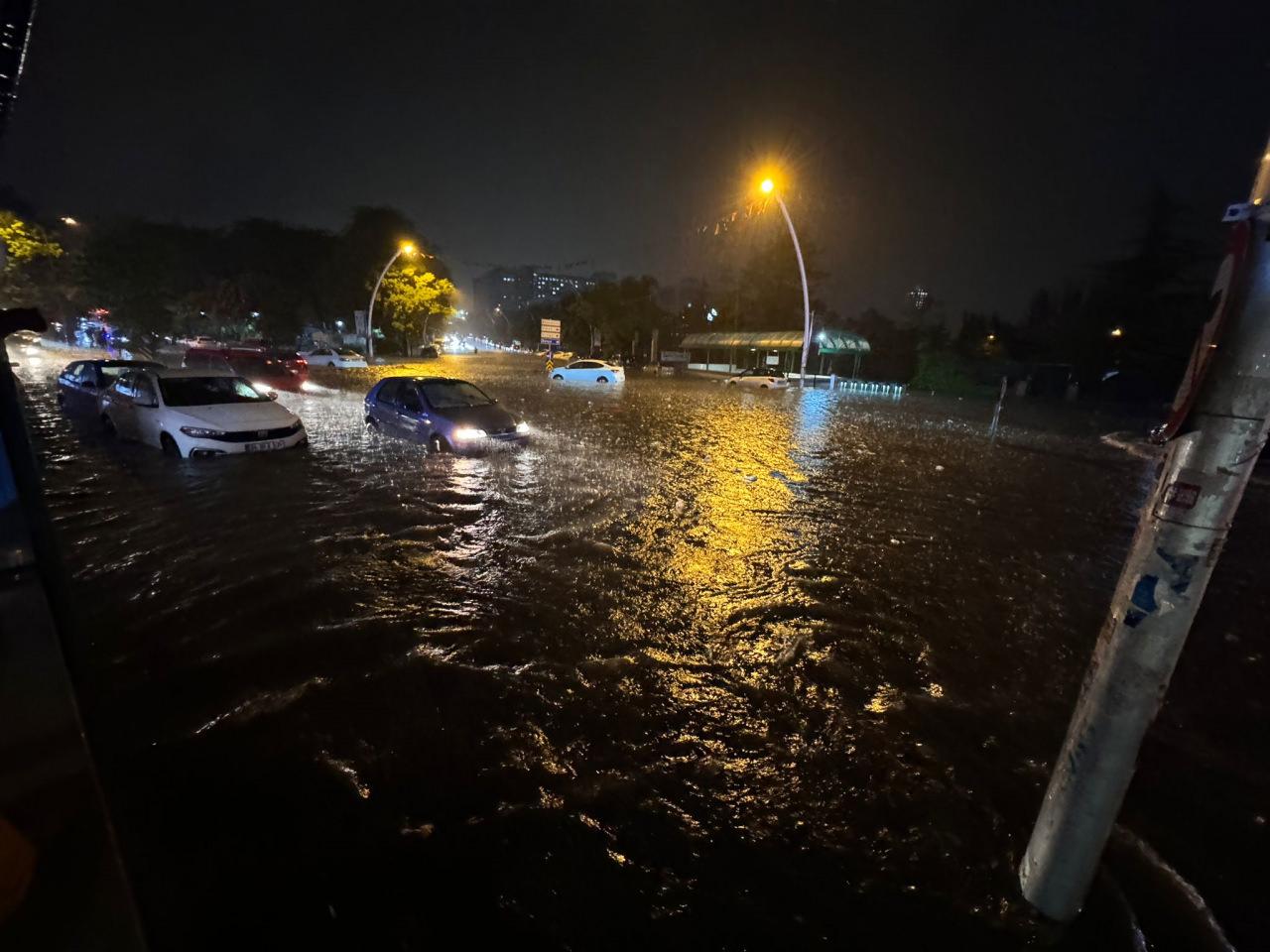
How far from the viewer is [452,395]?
1197cm

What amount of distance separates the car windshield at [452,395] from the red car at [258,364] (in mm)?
15004

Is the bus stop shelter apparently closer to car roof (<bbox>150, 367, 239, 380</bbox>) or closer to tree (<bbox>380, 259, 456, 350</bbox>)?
tree (<bbox>380, 259, 456, 350</bbox>)

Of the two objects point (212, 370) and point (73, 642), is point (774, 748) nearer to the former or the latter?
point (73, 642)

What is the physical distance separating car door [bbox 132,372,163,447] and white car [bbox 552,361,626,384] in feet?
76.6

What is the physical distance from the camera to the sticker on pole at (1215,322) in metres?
1.76

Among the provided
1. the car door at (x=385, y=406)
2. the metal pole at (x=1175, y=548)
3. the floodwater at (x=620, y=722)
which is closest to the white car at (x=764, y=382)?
the car door at (x=385, y=406)

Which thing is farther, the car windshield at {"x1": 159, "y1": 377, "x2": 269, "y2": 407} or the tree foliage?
the tree foliage

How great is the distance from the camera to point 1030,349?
44.0m

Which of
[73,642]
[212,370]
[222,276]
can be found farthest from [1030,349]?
[222,276]

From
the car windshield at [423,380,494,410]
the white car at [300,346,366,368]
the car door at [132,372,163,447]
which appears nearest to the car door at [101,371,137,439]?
the car door at [132,372,163,447]

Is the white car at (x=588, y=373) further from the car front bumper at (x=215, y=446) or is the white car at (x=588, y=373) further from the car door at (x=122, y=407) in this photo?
the car front bumper at (x=215, y=446)

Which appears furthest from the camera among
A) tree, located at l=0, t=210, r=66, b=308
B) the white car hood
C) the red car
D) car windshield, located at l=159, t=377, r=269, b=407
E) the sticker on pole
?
tree, located at l=0, t=210, r=66, b=308

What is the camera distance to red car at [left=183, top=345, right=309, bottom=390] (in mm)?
23878

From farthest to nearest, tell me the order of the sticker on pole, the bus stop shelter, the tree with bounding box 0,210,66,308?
the bus stop shelter
the tree with bounding box 0,210,66,308
the sticker on pole
